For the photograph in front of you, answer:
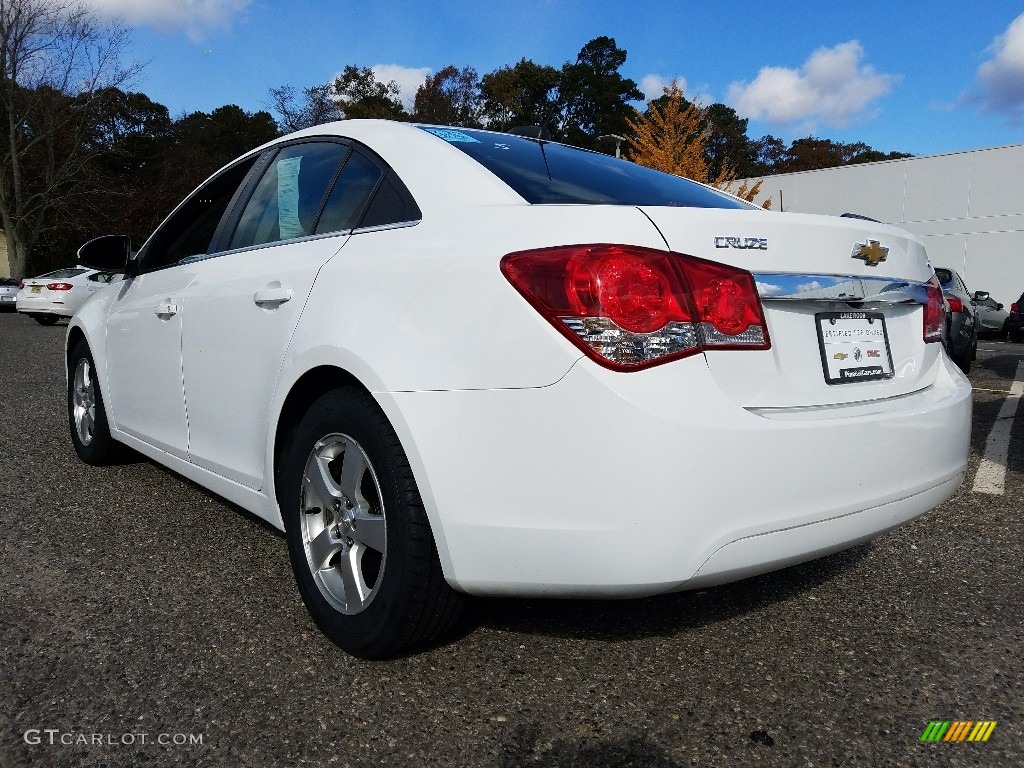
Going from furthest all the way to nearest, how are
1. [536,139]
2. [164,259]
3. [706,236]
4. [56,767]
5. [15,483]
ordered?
[15,483], [164,259], [536,139], [706,236], [56,767]

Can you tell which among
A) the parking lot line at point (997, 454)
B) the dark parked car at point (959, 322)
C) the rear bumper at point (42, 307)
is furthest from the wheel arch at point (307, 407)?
the rear bumper at point (42, 307)

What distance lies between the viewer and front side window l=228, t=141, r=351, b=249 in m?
2.64

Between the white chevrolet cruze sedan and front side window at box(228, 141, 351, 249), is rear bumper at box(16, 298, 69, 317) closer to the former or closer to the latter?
front side window at box(228, 141, 351, 249)

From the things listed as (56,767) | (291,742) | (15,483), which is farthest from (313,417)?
(15,483)

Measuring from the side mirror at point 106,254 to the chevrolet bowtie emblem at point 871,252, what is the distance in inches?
133

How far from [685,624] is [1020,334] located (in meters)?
16.8

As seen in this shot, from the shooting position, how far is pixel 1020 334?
631 inches

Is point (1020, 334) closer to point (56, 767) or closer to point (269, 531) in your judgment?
point (269, 531)

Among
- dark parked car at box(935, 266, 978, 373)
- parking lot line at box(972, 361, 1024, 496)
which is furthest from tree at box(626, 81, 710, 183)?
parking lot line at box(972, 361, 1024, 496)

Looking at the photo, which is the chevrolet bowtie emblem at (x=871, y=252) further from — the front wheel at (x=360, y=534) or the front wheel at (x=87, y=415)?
the front wheel at (x=87, y=415)

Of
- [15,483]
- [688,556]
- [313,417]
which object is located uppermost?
[313,417]

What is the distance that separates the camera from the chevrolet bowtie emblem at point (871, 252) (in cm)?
213

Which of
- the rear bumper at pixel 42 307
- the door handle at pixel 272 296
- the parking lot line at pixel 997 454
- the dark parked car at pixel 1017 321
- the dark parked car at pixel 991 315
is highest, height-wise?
the door handle at pixel 272 296

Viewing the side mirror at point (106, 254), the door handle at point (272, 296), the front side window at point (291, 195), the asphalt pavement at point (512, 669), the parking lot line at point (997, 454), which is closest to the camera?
the asphalt pavement at point (512, 669)
